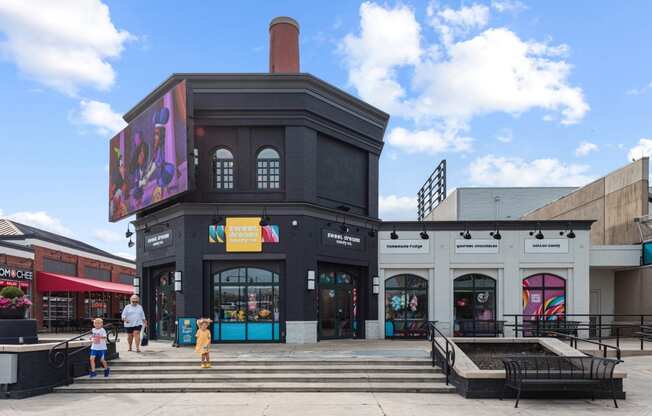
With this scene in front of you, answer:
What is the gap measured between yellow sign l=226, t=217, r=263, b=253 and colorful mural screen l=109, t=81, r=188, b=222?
237cm

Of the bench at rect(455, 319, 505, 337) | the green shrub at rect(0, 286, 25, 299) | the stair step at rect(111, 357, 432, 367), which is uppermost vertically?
the green shrub at rect(0, 286, 25, 299)

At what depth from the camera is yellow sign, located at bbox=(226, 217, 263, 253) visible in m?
19.5

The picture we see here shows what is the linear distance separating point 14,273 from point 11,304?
16.8 metres

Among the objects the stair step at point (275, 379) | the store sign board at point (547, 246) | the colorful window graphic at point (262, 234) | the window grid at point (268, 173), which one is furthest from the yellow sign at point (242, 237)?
the store sign board at point (547, 246)

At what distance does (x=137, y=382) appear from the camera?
13.5 meters

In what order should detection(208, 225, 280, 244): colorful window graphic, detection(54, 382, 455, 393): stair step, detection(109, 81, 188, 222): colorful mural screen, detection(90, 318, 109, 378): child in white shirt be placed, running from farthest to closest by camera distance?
detection(208, 225, 280, 244): colorful window graphic → detection(109, 81, 188, 222): colorful mural screen → detection(90, 318, 109, 378): child in white shirt → detection(54, 382, 455, 393): stair step

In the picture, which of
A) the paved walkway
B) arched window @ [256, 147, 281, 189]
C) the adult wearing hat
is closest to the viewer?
the paved walkway

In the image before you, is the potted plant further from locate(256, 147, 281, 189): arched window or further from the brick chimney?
the brick chimney

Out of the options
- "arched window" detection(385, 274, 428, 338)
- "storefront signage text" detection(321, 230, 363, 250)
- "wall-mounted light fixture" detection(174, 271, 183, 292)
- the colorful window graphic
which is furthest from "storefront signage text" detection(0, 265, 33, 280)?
"arched window" detection(385, 274, 428, 338)

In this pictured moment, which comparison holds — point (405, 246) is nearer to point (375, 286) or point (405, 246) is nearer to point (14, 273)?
point (375, 286)

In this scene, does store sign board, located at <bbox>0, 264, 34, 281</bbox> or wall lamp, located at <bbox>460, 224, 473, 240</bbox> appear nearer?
wall lamp, located at <bbox>460, 224, 473, 240</bbox>

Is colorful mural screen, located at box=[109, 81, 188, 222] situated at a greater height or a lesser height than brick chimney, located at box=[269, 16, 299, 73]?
lesser

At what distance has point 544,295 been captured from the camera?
23.2 meters

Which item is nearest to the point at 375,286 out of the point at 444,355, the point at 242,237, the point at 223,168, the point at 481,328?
the point at 481,328
